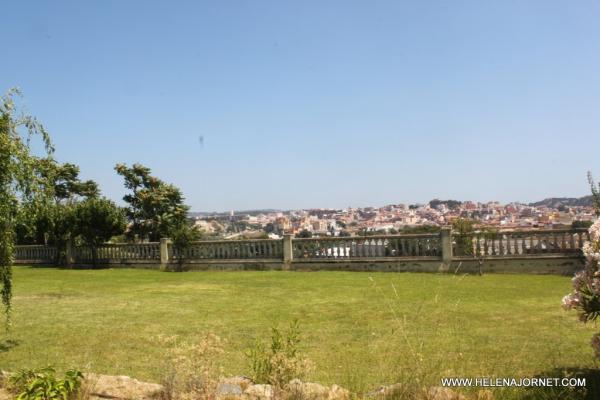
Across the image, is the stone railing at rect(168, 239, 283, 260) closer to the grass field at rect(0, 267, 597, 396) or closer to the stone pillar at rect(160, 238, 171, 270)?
the stone pillar at rect(160, 238, 171, 270)

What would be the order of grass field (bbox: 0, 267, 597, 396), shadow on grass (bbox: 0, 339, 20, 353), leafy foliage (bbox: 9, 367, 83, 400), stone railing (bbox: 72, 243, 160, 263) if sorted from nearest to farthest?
leafy foliage (bbox: 9, 367, 83, 400), grass field (bbox: 0, 267, 597, 396), shadow on grass (bbox: 0, 339, 20, 353), stone railing (bbox: 72, 243, 160, 263)

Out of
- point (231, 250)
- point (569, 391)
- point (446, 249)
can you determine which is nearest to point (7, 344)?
point (569, 391)

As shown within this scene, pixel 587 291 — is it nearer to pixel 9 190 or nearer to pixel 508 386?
pixel 508 386

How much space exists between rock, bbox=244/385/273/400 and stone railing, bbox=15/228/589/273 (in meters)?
12.6

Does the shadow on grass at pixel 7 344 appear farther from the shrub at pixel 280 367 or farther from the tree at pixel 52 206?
the shrub at pixel 280 367

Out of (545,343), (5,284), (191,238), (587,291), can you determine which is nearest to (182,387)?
(587,291)

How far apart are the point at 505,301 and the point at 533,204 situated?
50340 millimetres

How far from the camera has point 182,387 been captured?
14.8ft

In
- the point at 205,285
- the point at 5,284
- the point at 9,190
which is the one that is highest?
the point at 9,190

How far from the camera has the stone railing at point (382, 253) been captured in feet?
51.8

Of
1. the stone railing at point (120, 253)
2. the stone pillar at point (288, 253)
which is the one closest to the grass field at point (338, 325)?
the stone pillar at point (288, 253)

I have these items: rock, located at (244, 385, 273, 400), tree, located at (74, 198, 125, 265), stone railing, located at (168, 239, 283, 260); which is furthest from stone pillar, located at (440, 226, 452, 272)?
tree, located at (74, 198, 125, 265)

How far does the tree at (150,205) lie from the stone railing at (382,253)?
4308 millimetres

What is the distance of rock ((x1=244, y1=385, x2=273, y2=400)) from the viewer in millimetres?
4296
